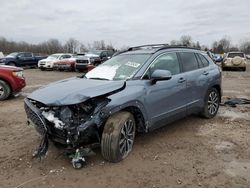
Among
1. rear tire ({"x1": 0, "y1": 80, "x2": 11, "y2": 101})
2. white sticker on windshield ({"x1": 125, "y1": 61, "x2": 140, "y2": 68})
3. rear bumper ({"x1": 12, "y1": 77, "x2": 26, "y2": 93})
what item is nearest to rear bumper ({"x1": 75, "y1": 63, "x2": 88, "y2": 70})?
rear bumper ({"x1": 12, "y1": 77, "x2": 26, "y2": 93})

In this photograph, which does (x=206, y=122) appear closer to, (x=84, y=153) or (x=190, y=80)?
(x=190, y=80)

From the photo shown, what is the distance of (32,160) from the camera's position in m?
4.56

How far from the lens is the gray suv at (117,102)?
408cm

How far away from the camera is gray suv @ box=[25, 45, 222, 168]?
4.08 meters

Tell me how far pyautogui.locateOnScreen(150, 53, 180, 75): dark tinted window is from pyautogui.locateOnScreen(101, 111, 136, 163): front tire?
1132mm

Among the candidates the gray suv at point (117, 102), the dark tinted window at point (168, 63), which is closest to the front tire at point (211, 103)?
the gray suv at point (117, 102)

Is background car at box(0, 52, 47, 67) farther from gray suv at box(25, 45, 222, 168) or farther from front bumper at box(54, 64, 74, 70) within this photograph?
gray suv at box(25, 45, 222, 168)

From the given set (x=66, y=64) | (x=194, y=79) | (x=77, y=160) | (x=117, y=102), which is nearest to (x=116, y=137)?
(x=117, y=102)

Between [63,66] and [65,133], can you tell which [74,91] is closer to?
[65,133]

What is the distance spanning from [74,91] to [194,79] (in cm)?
277

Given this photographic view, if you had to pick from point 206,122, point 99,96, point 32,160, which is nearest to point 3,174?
point 32,160

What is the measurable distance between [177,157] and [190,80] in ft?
6.05

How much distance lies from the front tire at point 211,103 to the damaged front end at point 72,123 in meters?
A: 3.16

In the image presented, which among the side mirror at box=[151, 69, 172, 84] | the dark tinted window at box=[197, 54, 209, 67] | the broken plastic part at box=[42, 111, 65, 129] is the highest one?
the dark tinted window at box=[197, 54, 209, 67]
